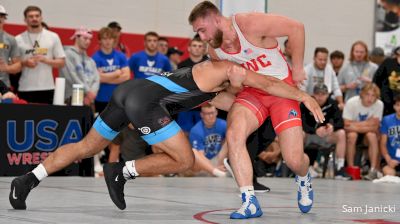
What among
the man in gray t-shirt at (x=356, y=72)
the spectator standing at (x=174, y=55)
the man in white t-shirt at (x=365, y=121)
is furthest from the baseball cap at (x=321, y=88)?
the spectator standing at (x=174, y=55)

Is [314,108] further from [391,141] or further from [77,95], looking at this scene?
[391,141]

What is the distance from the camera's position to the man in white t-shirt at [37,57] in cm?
986

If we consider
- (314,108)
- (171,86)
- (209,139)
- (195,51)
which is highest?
(171,86)

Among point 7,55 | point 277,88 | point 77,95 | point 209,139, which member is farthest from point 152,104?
point 209,139

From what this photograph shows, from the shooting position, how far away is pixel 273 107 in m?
5.68

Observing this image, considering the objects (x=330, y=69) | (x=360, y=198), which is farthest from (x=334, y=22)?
(x=360, y=198)

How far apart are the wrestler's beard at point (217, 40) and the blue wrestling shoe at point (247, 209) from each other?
3.31 feet

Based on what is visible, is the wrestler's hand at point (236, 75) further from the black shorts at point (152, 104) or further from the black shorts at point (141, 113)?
the black shorts at point (141, 113)

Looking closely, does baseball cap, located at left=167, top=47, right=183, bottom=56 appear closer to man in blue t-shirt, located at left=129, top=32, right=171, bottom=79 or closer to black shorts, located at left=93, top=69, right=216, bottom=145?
man in blue t-shirt, located at left=129, top=32, right=171, bottom=79

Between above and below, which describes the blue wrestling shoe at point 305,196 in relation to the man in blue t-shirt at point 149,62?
below

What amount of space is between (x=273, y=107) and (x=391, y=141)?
19.8 feet

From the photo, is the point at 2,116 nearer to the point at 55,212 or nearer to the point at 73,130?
the point at 73,130

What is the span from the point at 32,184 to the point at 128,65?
5.64 m

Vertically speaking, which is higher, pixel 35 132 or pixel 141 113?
pixel 141 113
